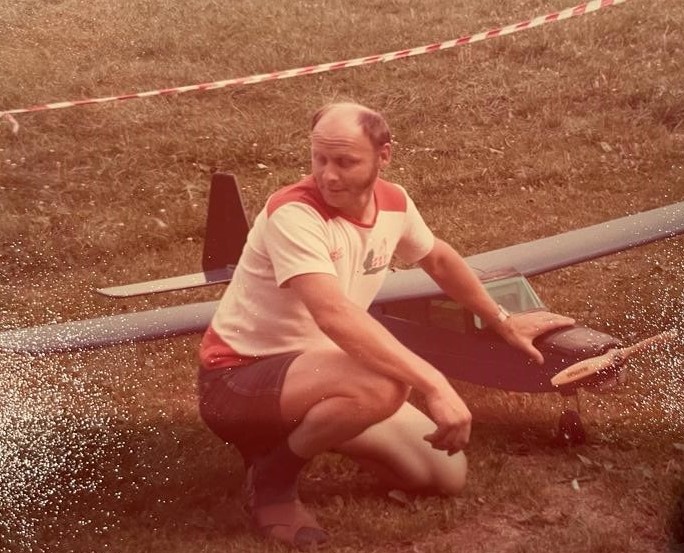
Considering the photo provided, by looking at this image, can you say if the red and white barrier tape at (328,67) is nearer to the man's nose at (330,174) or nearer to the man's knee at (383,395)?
the man's nose at (330,174)

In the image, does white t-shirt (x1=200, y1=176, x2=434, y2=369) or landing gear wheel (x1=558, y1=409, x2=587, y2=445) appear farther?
landing gear wheel (x1=558, y1=409, x2=587, y2=445)

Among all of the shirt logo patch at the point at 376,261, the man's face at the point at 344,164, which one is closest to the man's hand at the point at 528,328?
the shirt logo patch at the point at 376,261

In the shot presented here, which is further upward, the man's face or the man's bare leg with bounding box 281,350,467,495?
the man's face

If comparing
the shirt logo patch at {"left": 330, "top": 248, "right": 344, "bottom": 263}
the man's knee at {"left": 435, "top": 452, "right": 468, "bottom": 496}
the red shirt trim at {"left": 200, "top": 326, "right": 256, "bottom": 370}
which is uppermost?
the shirt logo patch at {"left": 330, "top": 248, "right": 344, "bottom": 263}

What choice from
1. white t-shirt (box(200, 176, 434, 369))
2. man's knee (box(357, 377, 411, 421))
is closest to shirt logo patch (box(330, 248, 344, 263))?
white t-shirt (box(200, 176, 434, 369))

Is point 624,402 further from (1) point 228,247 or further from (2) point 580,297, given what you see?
(1) point 228,247

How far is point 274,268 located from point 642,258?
747mm

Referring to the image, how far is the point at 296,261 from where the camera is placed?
168 centimetres

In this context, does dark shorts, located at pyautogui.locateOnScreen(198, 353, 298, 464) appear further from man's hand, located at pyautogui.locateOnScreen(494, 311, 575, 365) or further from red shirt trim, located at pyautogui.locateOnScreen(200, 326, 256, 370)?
man's hand, located at pyautogui.locateOnScreen(494, 311, 575, 365)

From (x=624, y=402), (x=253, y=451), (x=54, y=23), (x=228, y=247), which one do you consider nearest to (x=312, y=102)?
(x=228, y=247)

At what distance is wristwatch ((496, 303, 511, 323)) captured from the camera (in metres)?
1.84

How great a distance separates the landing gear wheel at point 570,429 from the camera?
1.89 metres

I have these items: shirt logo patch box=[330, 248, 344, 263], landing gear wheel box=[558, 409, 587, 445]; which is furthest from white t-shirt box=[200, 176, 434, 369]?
landing gear wheel box=[558, 409, 587, 445]

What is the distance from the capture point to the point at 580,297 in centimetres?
192
